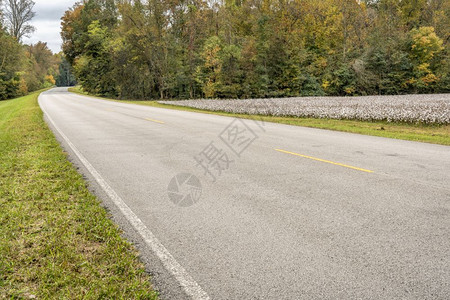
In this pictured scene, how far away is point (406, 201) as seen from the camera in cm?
445

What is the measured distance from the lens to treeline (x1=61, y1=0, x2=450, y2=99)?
40.1m

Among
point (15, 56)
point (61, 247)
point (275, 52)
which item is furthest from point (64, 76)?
point (61, 247)

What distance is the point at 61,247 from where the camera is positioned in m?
3.32

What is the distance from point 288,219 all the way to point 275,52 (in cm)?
4013

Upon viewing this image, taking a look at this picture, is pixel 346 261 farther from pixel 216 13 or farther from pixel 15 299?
pixel 216 13

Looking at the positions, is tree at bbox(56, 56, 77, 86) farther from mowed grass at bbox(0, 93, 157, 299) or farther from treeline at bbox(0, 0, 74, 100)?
mowed grass at bbox(0, 93, 157, 299)

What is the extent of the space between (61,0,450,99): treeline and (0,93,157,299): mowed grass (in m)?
36.5

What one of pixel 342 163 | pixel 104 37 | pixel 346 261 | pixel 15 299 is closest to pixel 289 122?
pixel 342 163

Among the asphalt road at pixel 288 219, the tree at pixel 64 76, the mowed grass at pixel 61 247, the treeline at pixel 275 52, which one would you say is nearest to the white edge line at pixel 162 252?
the asphalt road at pixel 288 219

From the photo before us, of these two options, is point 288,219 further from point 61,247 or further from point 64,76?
point 64,76

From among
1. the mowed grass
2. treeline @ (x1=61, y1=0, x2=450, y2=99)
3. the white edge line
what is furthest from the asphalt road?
treeline @ (x1=61, y1=0, x2=450, y2=99)

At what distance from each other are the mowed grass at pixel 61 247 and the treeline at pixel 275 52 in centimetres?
3647

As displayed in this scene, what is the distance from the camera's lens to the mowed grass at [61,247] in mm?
2621

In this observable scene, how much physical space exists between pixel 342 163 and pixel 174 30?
41.3 m
